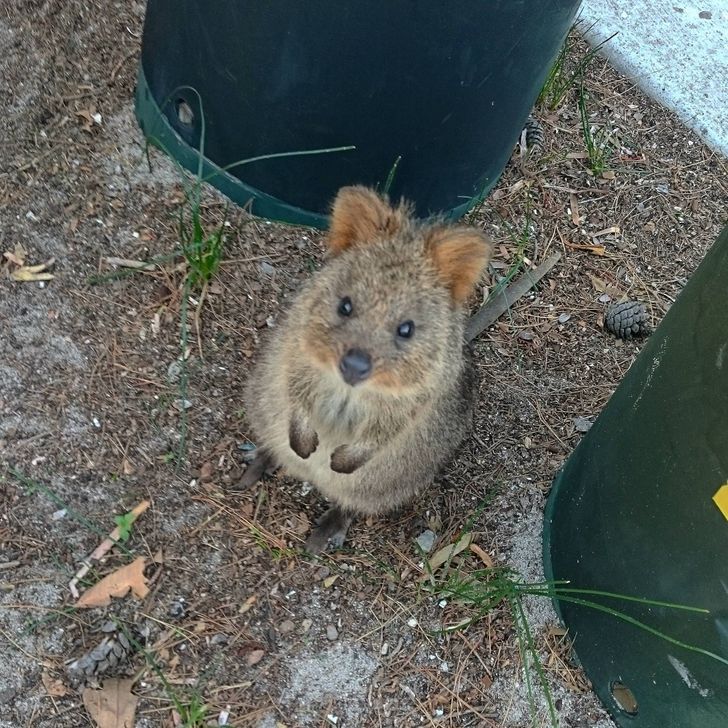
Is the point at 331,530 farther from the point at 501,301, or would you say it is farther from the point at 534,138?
the point at 534,138

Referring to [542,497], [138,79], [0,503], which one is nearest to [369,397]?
[542,497]

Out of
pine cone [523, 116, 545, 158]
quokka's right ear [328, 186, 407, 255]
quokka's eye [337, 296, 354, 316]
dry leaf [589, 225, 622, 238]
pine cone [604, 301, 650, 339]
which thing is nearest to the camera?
quokka's eye [337, 296, 354, 316]

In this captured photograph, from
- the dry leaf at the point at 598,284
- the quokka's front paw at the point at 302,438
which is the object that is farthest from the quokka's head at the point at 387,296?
the dry leaf at the point at 598,284

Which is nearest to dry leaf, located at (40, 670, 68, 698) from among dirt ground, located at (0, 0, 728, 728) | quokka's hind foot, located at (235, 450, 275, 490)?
dirt ground, located at (0, 0, 728, 728)

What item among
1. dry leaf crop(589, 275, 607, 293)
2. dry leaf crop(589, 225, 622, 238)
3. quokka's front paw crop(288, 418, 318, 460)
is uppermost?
dry leaf crop(589, 225, 622, 238)

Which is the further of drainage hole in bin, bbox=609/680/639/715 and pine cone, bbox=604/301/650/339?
pine cone, bbox=604/301/650/339

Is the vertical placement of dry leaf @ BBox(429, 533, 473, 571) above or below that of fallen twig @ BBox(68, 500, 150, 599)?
above

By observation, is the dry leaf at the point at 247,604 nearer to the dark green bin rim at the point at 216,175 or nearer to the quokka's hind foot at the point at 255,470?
the quokka's hind foot at the point at 255,470

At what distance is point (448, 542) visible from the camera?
3332 millimetres

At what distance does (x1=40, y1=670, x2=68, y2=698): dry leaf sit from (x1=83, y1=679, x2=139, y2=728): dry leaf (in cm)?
7

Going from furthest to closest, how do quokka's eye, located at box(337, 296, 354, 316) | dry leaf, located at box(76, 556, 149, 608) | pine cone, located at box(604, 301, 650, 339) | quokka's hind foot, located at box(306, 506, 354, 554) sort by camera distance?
pine cone, located at box(604, 301, 650, 339) < quokka's hind foot, located at box(306, 506, 354, 554) < dry leaf, located at box(76, 556, 149, 608) < quokka's eye, located at box(337, 296, 354, 316)

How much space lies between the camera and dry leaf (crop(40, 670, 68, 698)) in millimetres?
2680

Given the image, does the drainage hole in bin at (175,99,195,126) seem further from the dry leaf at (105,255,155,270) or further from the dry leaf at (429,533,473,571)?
the dry leaf at (429,533,473,571)

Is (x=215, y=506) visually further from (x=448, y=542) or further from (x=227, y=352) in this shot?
(x=448, y=542)
